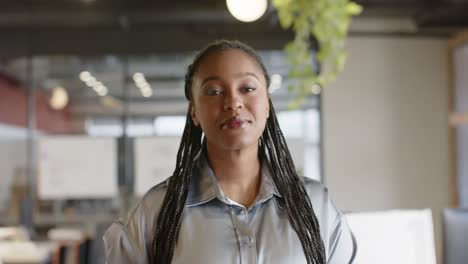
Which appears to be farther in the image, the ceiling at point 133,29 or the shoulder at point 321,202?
the ceiling at point 133,29

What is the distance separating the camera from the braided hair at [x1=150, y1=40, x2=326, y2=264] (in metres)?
1.11

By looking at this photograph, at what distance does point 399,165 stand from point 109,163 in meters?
2.64

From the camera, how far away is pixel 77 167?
17.7ft

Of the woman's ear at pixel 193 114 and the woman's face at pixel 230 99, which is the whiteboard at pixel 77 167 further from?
the woman's face at pixel 230 99

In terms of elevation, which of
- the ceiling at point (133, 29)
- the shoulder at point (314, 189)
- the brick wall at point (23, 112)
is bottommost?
the shoulder at point (314, 189)

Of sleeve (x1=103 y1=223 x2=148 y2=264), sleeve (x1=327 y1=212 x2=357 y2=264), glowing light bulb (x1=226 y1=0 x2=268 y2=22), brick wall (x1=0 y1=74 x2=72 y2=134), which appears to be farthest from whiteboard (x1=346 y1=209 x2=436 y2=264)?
brick wall (x1=0 y1=74 x2=72 y2=134)

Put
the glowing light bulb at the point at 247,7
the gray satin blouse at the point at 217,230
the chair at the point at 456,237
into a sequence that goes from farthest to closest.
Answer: the glowing light bulb at the point at 247,7 → the chair at the point at 456,237 → the gray satin blouse at the point at 217,230

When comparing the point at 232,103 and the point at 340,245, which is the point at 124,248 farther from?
the point at 340,245

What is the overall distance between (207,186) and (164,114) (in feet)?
13.7

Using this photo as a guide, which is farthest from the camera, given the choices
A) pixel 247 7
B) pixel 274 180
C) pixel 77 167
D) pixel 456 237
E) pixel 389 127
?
Result: pixel 77 167

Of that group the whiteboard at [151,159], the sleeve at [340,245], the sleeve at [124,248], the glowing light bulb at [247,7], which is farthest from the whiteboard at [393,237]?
the whiteboard at [151,159]

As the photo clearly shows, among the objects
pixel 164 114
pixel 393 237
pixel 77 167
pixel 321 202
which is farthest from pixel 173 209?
pixel 77 167

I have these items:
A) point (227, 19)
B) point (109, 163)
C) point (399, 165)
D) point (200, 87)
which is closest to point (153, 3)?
point (227, 19)

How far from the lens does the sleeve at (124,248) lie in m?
1.10
